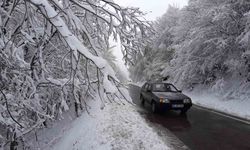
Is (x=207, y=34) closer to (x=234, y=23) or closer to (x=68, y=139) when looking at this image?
(x=234, y=23)

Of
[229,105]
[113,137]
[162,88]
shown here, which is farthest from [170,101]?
[229,105]

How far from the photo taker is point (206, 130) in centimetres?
801

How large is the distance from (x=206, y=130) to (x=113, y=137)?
3.28m

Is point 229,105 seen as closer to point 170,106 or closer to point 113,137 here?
point 170,106

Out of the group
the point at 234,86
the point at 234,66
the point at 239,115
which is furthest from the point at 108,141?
the point at 234,86

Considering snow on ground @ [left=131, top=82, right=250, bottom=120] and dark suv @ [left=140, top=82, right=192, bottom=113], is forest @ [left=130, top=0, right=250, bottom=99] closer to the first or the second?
snow on ground @ [left=131, top=82, right=250, bottom=120]

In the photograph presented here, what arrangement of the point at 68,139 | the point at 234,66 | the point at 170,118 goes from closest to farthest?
the point at 68,139
the point at 170,118
the point at 234,66

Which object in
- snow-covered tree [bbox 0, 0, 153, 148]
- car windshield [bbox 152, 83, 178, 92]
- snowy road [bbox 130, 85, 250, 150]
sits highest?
snow-covered tree [bbox 0, 0, 153, 148]

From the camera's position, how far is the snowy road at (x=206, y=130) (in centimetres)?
648

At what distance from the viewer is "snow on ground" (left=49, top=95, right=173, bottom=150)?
21.1 feet

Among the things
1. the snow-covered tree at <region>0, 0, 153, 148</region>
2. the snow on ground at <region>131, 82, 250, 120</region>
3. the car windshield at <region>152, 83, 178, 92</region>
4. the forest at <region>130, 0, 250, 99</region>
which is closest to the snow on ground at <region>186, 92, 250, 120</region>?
the snow on ground at <region>131, 82, 250, 120</region>

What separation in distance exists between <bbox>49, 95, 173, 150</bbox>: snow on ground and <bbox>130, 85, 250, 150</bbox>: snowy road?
799 mm

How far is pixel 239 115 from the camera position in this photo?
435 inches

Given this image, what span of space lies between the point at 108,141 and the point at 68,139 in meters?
2.91
